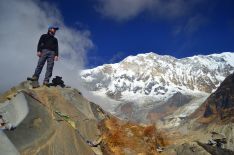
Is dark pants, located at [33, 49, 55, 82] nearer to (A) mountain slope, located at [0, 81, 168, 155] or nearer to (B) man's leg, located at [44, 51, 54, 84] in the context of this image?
(B) man's leg, located at [44, 51, 54, 84]

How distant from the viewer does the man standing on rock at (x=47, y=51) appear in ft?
59.1

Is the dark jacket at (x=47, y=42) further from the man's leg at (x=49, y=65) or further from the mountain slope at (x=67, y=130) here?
the mountain slope at (x=67, y=130)

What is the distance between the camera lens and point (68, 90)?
17641mm

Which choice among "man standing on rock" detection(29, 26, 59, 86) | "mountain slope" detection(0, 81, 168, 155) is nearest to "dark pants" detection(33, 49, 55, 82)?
"man standing on rock" detection(29, 26, 59, 86)

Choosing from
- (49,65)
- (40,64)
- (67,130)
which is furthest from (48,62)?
(67,130)

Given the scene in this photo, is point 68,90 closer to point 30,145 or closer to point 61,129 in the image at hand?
A: point 61,129

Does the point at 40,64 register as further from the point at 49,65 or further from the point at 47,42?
the point at 47,42

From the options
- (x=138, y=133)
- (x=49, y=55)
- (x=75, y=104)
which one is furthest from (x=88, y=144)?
(x=49, y=55)

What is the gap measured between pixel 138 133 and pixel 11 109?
638 cm

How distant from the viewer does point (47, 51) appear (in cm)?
1817

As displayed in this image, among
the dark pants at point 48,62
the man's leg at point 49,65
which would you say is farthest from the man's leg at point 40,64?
the man's leg at point 49,65

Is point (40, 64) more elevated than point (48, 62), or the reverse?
point (48, 62)

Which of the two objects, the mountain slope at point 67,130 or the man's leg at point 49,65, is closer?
the mountain slope at point 67,130

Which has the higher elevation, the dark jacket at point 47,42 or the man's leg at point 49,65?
the dark jacket at point 47,42
